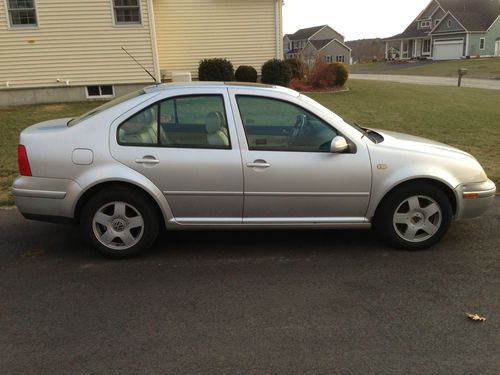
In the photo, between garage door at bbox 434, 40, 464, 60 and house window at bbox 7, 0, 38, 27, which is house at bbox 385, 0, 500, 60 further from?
house window at bbox 7, 0, 38, 27

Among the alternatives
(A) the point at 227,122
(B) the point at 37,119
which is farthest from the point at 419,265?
(B) the point at 37,119

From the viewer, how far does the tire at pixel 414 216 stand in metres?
4.62

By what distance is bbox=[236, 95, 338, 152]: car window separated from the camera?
455 centimetres

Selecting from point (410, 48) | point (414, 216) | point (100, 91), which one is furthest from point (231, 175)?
point (410, 48)

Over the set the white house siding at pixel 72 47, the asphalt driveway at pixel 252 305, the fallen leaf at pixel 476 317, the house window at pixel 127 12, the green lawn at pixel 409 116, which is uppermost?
the house window at pixel 127 12

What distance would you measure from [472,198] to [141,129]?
315 cm

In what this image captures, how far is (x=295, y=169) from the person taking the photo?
4.47 meters

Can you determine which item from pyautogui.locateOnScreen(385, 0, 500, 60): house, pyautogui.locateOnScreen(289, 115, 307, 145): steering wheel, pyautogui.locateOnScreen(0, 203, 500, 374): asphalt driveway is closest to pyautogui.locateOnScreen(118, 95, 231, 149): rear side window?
pyautogui.locateOnScreen(289, 115, 307, 145): steering wheel

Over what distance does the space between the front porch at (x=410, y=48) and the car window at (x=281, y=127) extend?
70.7 metres

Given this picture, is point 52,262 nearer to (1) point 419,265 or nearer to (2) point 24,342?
(2) point 24,342

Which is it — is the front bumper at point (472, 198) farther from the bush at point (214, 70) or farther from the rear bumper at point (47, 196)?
the bush at point (214, 70)

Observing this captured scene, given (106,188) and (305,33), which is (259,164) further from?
(305,33)

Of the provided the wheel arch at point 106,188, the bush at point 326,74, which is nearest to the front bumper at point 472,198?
the wheel arch at point 106,188

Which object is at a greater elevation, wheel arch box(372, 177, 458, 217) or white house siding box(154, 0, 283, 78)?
white house siding box(154, 0, 283, 78)
